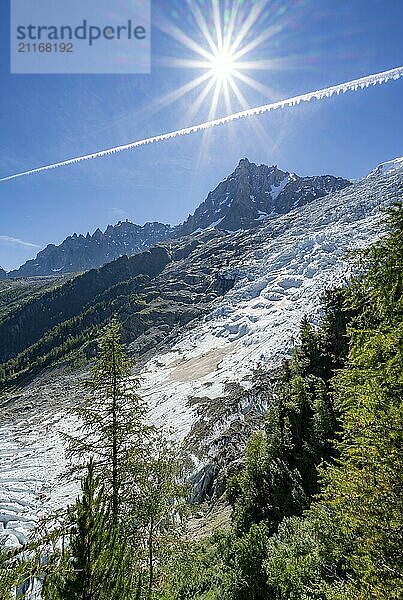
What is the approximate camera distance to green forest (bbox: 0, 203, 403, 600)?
589 cm

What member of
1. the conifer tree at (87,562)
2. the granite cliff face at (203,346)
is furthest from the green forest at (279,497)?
the granite cliff face at (203,346)

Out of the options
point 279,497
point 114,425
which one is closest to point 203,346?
point 279,497

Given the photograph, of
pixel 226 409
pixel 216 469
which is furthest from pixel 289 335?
pixel 216 469

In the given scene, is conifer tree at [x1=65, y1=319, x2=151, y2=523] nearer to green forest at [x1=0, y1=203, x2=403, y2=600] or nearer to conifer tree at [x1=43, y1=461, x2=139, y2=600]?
green forest at [x1=0, y1=203, x2=403, y2=600]

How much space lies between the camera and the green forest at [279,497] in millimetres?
5895

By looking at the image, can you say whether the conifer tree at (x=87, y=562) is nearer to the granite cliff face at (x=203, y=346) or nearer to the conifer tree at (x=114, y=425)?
the conifer tree at (x=114, y=425)

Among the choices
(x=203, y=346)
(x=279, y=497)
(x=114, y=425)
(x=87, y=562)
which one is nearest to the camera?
(x=87, y=562)

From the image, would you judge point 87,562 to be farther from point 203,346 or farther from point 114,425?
point 203,346

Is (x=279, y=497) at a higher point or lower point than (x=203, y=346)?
lower

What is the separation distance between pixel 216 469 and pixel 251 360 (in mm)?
45715

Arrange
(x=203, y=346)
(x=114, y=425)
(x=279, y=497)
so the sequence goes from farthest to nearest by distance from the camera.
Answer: (x=203, y=346), (x=279, y=497), (x=114, y=425)

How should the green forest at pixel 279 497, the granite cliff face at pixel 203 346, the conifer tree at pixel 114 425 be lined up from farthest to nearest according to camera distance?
1. the granite cliff face at pixel 203 346
2. the conifer tree at pixel 114 425
3. the green forest at pixel 279 497

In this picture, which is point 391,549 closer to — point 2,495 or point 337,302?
point 337,302

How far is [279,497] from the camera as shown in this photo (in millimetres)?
20250
